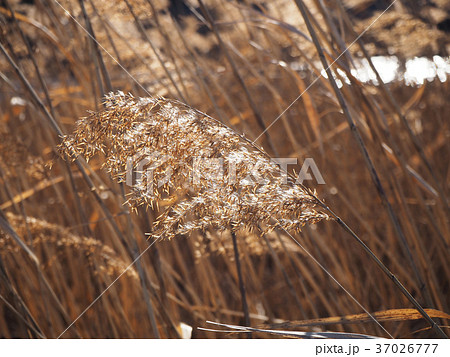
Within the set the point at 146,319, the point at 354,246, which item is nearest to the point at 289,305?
the point at 354,246

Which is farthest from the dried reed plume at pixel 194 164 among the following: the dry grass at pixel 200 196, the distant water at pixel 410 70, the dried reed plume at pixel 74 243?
the distant water at pixel 410 70

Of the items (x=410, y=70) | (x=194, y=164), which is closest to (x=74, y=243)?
(x=194, y=164)

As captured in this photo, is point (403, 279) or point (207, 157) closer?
point (207, 157)

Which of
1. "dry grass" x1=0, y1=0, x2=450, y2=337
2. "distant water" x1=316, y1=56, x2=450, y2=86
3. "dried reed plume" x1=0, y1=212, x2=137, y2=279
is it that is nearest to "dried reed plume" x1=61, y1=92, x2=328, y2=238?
"dry grass" x1=0, y1=0, x2=450, y2=337

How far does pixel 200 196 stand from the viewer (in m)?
0.54

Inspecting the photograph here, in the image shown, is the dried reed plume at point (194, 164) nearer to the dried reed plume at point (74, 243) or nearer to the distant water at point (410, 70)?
the dried reed plume at point (74, 243)

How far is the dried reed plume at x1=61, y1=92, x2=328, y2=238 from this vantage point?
1.67 feet

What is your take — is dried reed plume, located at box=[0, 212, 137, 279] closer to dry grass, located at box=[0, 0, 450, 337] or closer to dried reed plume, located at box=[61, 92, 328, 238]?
dry grass, located at box=[0, 0, 450, 337]

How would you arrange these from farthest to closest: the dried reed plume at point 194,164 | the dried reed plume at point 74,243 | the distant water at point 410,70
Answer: the distant water at point 410,70
the dried reed plume at point 74,243
the dried reed plume at point 194,164

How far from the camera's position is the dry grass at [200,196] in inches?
21.2

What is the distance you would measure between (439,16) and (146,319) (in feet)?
4.61

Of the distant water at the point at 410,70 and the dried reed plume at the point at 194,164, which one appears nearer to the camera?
the dried reed plume at the point at 194,164
